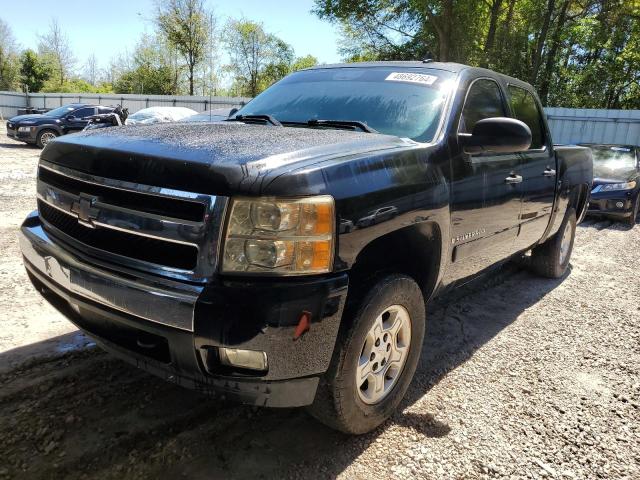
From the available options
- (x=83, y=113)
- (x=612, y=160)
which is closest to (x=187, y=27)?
(x=83, y=113)

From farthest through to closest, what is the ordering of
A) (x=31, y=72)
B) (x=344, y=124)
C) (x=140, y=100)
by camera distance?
(x=31, y=72) < (x=140, y=100) < (x=344, y=124)

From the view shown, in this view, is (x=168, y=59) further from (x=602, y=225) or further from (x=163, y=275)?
(x=163, y=275)

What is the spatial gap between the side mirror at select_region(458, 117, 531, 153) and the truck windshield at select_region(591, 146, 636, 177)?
25.2ft

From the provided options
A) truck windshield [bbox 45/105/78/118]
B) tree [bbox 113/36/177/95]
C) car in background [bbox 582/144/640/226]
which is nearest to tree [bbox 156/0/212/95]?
tree [bbox 113/36/177/95]

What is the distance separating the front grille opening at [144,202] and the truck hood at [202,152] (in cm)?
6

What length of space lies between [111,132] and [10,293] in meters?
2.26

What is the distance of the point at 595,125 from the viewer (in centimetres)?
1816

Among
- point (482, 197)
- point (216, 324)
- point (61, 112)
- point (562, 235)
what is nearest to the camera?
point (216, 324)

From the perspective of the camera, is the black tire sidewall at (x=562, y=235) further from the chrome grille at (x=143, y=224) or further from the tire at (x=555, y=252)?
the chrome grille at (x=143, y=224)

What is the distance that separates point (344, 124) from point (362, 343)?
132 centimetres

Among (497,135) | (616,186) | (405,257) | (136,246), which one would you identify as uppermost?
(497,135)

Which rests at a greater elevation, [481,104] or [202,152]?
[481,104]

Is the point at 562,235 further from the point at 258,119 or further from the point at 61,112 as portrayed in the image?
the point at 61,112

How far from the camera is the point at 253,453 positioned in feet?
7.74
